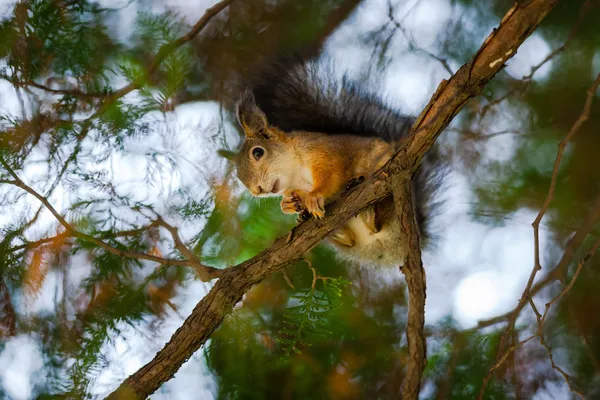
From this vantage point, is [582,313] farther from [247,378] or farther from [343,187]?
[247,378]

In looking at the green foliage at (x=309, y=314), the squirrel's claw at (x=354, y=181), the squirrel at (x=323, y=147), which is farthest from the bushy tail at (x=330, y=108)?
the green foliage at (x=309, y=314)

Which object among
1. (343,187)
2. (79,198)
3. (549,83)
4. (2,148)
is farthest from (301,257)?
(549,83)

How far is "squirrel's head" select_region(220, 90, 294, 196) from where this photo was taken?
1941 mm

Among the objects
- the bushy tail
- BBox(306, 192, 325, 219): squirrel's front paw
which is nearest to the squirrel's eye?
the bushy tail

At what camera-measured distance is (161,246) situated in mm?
1887

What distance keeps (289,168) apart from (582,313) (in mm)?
1098

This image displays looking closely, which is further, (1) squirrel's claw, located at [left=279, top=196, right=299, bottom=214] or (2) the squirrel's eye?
(2) the squirrel's eye

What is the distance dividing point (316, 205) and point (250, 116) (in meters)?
0.44

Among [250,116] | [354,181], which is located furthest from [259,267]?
[250,116]

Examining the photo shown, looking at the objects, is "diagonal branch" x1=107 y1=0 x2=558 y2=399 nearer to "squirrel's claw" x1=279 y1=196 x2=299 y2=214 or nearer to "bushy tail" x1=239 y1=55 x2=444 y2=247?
"squirrel's claw" x1=279 y1=196 x2=299 y2=214

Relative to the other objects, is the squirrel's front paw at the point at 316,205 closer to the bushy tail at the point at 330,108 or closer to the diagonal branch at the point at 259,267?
the diagonal branch at the point at 259,267

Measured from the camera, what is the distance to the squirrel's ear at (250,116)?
1.90 m

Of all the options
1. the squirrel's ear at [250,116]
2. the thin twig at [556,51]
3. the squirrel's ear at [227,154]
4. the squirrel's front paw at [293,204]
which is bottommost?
the squirrel's front paw at [293,204]

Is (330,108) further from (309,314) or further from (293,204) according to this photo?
(309,314)
